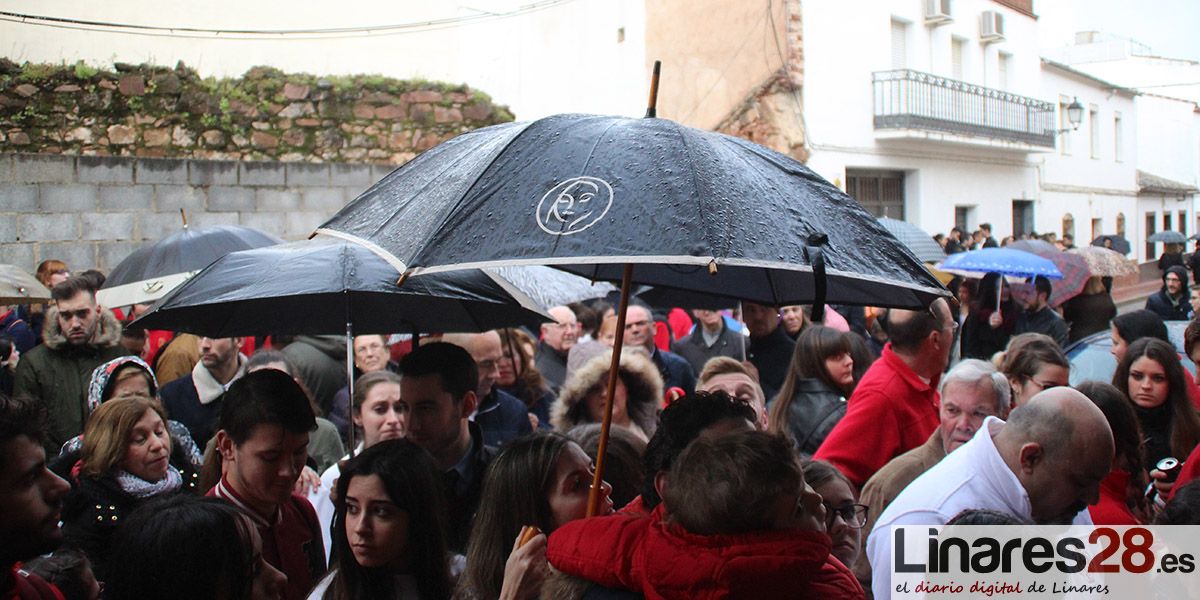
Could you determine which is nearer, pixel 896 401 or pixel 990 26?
pixel 896 401

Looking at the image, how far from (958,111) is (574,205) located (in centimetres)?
2230

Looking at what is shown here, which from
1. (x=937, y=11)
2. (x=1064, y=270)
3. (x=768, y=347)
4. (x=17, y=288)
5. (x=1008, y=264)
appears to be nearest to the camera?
(x=17, y=288)

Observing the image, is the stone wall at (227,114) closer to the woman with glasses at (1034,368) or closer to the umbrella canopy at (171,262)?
the umbrella canopy at (171,262)

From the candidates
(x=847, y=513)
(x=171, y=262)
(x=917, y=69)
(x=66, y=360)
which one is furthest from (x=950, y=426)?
(x=917, y=69)

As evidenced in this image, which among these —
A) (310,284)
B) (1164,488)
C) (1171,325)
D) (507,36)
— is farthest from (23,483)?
(507,36)

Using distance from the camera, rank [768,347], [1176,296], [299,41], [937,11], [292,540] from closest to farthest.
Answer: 1. [292,540]
2. [768,347]
3. [1176,296]
4. [299,41]
5. [937,11]

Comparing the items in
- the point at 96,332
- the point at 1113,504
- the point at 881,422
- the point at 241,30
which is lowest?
the point at 1113,504

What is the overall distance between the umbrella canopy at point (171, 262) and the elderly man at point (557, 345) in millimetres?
2107

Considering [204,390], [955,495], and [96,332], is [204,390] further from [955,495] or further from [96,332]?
[955,495]

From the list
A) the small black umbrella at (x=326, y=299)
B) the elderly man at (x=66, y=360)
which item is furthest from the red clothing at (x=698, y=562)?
the elderly man at (x=66, y=360)

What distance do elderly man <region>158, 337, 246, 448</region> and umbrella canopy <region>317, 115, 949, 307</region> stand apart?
3.07 meters

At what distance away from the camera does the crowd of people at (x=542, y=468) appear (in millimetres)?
2334

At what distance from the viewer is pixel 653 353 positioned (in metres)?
7.04

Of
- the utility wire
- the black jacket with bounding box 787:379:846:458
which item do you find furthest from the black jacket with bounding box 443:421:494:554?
the utility wire
